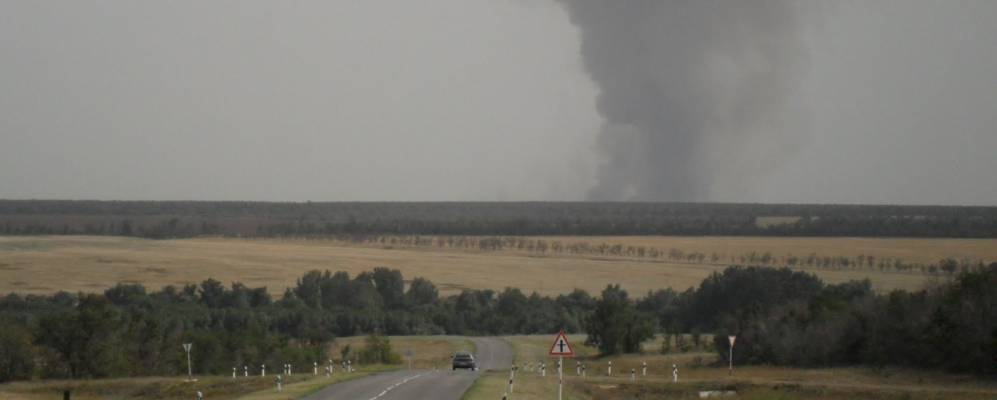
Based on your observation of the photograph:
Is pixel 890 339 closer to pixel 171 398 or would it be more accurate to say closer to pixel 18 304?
pixel 171 398

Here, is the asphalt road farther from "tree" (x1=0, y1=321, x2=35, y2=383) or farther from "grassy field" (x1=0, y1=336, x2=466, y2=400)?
"tree" (x1=0, y1=321, x2=35, y2=383)

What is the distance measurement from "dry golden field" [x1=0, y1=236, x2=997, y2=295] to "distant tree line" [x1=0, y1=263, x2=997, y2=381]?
10626mm

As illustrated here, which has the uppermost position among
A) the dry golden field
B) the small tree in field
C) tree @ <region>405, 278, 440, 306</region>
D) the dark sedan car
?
the dry golden field

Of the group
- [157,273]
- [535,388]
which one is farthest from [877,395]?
[157,273]

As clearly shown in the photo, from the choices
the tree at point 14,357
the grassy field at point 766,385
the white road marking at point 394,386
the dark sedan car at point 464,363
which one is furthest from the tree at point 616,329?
the tree at point 14,357

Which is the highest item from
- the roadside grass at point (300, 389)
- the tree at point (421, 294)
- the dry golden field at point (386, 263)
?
the dry golden field at point (386, 263)

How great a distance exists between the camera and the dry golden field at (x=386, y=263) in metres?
132

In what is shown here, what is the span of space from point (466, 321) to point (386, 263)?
53.2 m

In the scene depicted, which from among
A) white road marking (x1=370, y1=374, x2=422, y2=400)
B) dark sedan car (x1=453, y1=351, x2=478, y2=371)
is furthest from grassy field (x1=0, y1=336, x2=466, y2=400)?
dark sedan car (x1=453, y1=351, x2=478, y2=371)

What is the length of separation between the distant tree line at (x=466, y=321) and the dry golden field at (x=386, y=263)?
10626 millimetres

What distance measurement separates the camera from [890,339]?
56781 mm

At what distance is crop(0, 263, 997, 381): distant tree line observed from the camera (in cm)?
5606

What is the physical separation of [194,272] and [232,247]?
4160cm

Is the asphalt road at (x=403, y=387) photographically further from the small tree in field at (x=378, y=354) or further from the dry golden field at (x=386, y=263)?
the dry golden field at (x=386, y=263)
